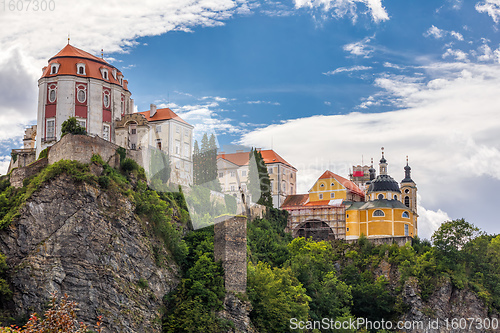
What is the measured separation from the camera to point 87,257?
54344mm

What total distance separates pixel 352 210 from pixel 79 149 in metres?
39.9

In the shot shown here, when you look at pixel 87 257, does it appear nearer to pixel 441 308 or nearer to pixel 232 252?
pixel 232 252

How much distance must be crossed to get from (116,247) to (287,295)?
17530 mm

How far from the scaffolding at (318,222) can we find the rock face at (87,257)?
32.3 m

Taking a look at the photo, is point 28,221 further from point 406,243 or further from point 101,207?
point 406,243

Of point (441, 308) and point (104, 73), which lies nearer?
point (104, 73)

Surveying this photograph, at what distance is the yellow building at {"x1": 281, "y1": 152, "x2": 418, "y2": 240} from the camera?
84.8 meters

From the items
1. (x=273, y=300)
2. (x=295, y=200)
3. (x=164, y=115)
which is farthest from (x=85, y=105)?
(x=295, y=200)

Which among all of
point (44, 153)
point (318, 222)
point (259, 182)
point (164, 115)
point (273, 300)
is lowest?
point (273, 300)

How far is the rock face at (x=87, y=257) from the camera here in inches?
2052

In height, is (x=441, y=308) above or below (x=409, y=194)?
below

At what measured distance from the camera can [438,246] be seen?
80188mm

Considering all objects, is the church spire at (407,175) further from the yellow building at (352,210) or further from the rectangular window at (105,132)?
the rectangular window at (105,132)

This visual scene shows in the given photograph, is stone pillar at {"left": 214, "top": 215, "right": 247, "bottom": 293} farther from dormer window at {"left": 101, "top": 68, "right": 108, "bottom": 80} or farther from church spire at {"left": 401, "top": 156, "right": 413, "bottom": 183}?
church spire at {"left": 401, "top": 156, "right": 413, "bottom": 183}
